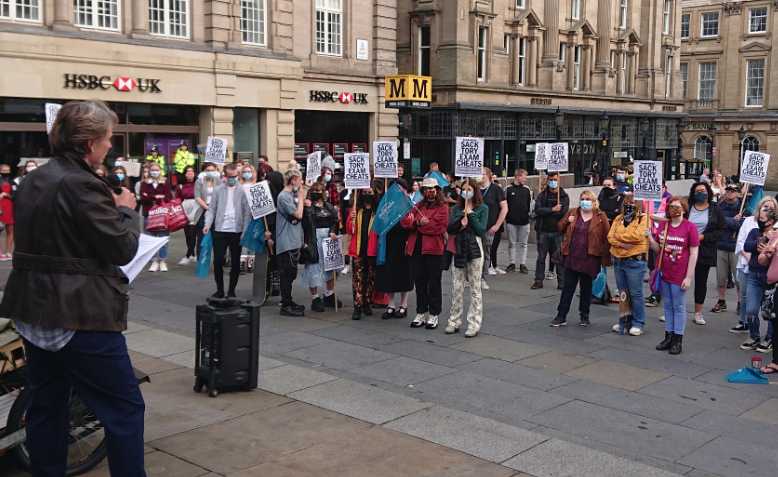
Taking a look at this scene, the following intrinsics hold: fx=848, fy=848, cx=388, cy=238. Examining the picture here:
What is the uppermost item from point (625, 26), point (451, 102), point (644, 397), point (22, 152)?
point (625, 26)

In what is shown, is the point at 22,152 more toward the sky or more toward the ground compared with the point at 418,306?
more toward the sky

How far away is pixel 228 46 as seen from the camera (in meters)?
26.7

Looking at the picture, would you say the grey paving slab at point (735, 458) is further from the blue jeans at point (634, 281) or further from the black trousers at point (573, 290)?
the black trousers at point (573, 290)

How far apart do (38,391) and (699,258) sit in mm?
9782

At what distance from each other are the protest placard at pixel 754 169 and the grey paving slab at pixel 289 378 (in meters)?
8.21

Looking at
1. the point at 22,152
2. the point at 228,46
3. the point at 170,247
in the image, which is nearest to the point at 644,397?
the point at 170,247

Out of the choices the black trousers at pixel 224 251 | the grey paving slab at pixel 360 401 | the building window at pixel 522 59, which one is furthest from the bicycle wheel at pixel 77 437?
the building window at pixel 522 59

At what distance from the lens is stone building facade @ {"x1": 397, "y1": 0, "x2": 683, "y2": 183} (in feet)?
123

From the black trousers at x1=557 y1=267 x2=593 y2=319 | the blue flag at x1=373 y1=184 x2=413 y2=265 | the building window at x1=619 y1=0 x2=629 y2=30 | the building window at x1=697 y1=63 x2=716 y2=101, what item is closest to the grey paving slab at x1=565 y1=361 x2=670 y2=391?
the black trousers at x1=557 y1=267 x2=593 y2=319

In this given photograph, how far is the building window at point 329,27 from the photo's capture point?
99.8 ft

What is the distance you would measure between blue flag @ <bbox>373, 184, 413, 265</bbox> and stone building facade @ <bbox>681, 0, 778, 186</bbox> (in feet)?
177

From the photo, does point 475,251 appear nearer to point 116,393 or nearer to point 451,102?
point 116,393

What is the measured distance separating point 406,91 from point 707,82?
42.8 metres

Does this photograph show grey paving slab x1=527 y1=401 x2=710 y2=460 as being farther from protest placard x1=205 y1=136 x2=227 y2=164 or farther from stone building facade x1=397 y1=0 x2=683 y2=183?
stone building facade x1=397 y1=0 x2=683 y2=183
